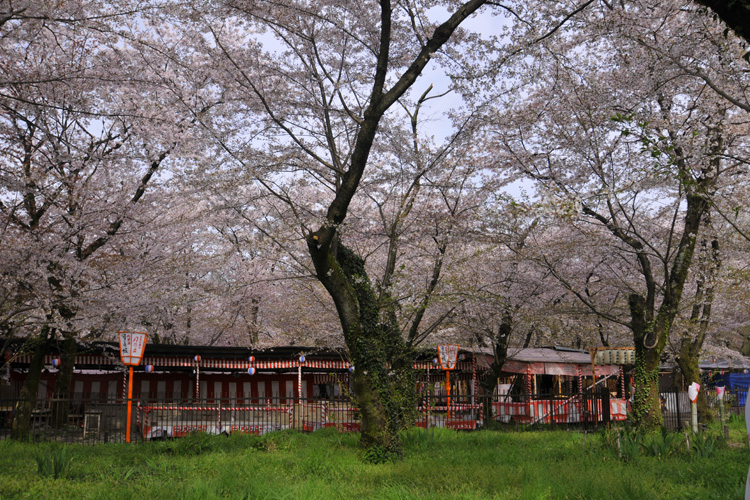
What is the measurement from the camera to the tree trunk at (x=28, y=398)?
1428 cm

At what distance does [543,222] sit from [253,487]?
9.50 metres

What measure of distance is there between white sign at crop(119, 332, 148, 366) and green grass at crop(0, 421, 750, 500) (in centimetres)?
339

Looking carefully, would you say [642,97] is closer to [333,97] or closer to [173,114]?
[333,97]

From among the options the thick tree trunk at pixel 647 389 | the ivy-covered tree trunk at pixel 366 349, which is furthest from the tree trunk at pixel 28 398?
the thick tree trunk at pixel 647 389

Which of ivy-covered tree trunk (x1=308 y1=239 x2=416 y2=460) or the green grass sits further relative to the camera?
ivy-covered tree trunk (x1=308 y1=239 x2=416 y2=460)

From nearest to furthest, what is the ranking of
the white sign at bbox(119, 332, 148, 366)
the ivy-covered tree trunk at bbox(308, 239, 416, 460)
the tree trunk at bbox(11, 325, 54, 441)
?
the ivy-covered tree trunk at bbox(308, 239, 416, 460)
the tree trunk at bbox(11, 325, 54, 441)
the white sign at bbox(119, 332, 148, 366)

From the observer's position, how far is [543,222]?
1391 cm

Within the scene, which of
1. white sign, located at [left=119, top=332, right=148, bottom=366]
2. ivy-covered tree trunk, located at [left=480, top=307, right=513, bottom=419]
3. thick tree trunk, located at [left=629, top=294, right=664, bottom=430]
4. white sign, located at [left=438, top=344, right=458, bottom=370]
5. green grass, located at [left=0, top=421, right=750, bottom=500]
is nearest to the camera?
green grass, located at [left=0, top=421, right=750, bottom=500]

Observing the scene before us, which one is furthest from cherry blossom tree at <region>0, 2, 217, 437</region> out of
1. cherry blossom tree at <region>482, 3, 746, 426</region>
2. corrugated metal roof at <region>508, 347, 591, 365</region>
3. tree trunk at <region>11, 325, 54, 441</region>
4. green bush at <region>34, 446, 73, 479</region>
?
corrugated metal roof at <region>508, 347, 591, 365</region>

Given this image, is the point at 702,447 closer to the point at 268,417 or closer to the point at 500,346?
the point at 500,346

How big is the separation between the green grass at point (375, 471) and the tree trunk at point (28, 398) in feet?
5.93

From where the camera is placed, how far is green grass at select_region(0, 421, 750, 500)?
6938 millimetres

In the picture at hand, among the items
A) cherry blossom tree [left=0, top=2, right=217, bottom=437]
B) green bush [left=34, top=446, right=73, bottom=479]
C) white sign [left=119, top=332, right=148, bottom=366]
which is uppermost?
cherry blossom tree [left=0, top=2, right=217, bottom=437]

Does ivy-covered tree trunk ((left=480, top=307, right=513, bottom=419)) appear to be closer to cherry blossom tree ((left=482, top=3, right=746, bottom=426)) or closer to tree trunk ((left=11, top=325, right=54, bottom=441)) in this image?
cherry blossom tree ((left=482, top=3, right=746, bottom=426))
